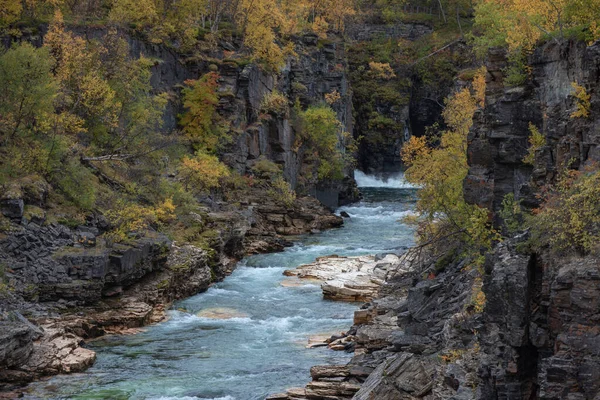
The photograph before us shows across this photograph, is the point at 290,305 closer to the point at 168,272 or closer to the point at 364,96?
the point at 168,272

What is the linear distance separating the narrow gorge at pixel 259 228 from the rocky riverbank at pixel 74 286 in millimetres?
93

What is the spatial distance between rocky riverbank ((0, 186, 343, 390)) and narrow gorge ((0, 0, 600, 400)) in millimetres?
93

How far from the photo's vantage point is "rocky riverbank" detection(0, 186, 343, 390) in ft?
71.9

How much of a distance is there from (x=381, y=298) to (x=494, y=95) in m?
9.73

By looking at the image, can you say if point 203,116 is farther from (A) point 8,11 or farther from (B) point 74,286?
(B) point 74,286

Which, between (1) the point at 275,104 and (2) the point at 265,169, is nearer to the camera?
(2) the point at 265,169

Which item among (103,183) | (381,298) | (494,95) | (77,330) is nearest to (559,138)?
(494,95)

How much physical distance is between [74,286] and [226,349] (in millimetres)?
7147

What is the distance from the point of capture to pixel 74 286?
2714cm

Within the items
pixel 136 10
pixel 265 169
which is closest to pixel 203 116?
pixel 265 169

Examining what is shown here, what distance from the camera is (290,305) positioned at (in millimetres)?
30969

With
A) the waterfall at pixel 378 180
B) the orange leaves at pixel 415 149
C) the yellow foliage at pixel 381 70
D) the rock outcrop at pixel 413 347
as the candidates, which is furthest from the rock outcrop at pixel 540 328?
the yellow foliage at pixel 381 70

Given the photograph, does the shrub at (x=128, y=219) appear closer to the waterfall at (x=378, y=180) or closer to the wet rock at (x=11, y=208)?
the wet rock at (x=11, y=208)

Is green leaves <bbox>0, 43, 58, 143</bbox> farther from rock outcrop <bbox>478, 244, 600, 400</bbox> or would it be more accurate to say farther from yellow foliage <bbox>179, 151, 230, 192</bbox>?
rock outcrop <bbox>478, 244, 600, 400</bbox>
